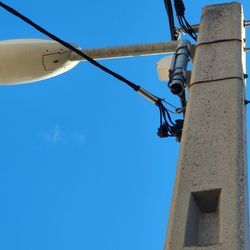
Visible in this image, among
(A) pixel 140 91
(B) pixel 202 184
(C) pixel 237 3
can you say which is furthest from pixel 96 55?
(B) pixel 202 184

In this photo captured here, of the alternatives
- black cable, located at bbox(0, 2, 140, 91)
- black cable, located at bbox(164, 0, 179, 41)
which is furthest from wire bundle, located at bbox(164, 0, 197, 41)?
black cable, located at bbox(0, 2, 140, 91)

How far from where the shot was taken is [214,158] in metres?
3.16

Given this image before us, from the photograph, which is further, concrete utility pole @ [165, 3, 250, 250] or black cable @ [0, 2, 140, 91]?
black cable @ [0, 2, 140, 91]

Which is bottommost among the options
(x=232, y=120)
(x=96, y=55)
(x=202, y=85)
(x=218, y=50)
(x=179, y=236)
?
(x=179, y=236)

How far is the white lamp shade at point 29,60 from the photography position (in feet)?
16.0

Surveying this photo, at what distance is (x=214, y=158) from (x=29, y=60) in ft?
7.12

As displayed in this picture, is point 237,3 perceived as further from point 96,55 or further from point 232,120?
point 232,120

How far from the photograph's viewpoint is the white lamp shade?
487 centimetres

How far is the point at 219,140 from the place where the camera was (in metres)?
3.25

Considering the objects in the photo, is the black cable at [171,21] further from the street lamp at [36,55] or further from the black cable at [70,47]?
the black cable at [70,47]

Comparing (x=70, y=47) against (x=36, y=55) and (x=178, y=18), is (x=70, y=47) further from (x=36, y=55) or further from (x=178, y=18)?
(x=178, y=18)

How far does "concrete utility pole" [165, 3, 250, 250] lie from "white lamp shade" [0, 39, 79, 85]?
137 centimetres

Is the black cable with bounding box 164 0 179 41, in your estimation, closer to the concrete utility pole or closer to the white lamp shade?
the white lamp shade

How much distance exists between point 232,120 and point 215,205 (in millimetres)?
552
